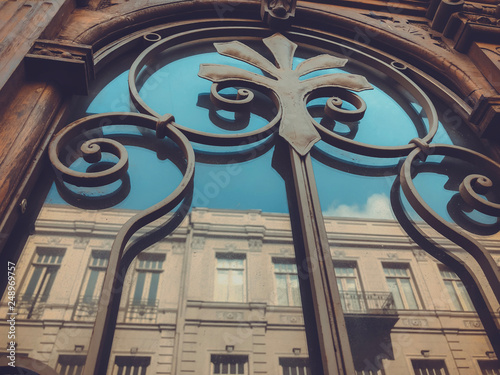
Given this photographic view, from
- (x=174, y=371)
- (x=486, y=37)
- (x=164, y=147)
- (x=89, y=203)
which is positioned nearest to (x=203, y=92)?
(x=164, y=147)

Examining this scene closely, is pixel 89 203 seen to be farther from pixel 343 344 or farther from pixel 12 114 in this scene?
pixel 343 344

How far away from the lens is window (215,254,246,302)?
1.61 m

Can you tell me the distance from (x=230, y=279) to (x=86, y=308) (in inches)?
21.2

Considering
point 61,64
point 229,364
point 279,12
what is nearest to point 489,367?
point 229,364

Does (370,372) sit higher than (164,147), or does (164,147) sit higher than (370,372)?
(164,147)

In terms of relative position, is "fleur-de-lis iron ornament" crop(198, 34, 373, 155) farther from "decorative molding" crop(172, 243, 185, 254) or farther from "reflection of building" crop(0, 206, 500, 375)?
"decorative molding" crop(172, 243, 185, 254)

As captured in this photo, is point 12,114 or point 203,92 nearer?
point 12,114

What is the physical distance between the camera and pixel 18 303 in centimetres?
150

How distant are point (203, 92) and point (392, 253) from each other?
1522 millimetres

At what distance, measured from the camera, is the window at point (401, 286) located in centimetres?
171

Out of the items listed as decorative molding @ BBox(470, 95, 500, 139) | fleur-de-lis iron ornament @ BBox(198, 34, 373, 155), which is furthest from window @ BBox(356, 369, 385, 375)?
decorative molding @ BBox(470, 95, 500, 139)

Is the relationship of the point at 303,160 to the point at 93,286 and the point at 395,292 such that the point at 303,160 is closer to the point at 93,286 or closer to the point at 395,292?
the point at 395,292

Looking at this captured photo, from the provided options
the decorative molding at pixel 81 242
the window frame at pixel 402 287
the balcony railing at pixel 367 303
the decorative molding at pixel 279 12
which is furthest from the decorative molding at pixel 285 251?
the decorative molding at pixel 279 12

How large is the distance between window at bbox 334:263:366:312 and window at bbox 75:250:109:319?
37.1 inches
